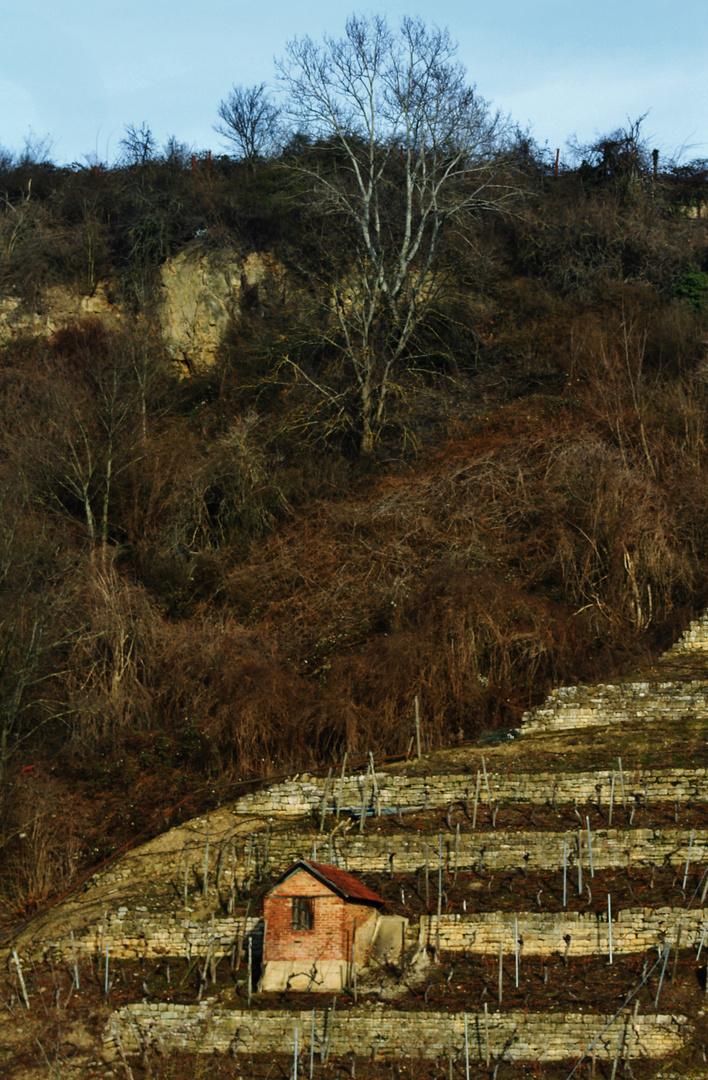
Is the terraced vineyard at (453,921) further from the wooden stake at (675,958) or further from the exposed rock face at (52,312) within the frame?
the exposed rock face at (52,312)

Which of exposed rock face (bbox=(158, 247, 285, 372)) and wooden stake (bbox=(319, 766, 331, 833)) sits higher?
exposed rock face (bbox=(158, 247, 285, 372))

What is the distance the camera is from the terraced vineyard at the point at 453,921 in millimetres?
18562

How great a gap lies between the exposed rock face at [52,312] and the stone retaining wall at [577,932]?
3172 centimetres

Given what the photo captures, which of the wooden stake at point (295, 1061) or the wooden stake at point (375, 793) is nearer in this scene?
the wooden stake at point (295, 1061)

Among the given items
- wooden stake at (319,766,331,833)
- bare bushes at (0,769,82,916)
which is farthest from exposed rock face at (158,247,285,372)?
wooden stake at (319,766,331,833)

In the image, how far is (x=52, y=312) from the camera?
4816 centimetres

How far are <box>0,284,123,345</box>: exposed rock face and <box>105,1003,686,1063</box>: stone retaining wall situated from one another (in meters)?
31.9

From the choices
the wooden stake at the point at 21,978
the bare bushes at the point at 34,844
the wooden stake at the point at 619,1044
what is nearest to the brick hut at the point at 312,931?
the wooden stake at the point at 21,978

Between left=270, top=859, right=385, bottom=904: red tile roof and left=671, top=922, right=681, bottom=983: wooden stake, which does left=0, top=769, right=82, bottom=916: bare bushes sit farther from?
left=671, top=922, right=681, bottom=983: wooden stake

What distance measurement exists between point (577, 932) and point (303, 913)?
441 cm

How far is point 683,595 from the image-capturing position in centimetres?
3328

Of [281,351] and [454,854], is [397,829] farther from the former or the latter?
[281,351]

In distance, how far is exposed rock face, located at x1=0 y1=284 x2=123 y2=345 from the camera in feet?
156

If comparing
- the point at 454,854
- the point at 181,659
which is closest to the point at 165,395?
the point at 181,659
